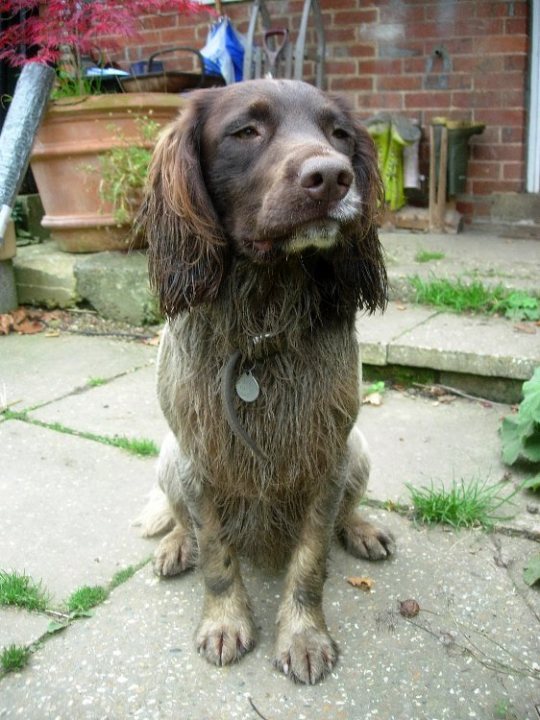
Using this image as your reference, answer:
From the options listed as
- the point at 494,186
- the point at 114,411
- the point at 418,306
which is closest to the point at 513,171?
the point at 494,186

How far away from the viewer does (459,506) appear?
2869mm

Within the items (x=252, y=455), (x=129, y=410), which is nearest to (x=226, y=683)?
(x=252, y=455)

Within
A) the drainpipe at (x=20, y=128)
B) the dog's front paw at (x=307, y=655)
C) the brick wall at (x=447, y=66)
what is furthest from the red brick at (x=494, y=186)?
the dog's front paw at (x=307, y=655)

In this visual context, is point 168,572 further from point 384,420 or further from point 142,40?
point 142,40

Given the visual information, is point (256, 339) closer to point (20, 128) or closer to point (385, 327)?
point (385, 327)

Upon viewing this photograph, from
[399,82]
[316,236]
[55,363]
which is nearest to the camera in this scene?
[316,236]

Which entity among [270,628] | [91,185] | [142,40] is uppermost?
[142,40]

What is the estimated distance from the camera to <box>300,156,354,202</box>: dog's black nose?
1.90m

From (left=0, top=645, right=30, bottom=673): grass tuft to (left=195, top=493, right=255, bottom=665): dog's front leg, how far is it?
49 cm

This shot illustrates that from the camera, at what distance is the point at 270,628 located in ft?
7.92

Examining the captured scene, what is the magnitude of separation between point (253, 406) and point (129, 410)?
5.85ft

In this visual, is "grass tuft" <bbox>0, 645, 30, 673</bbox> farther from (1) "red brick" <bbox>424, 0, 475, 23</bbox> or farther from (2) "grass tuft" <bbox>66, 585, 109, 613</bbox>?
(1) "red brick" <bbox>424, 0, 475, 23</bbox>

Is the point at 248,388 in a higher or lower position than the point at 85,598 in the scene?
higher

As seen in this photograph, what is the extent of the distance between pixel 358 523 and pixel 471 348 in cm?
151
